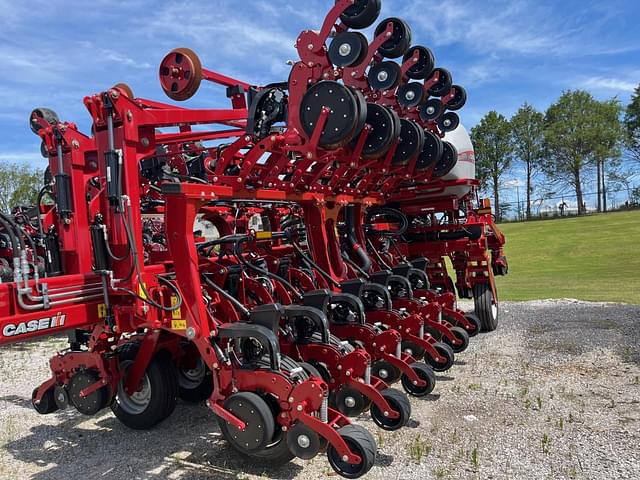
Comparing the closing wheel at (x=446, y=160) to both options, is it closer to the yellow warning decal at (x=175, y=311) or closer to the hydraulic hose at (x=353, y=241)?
the hydraulic hose at (x=353, y=241)

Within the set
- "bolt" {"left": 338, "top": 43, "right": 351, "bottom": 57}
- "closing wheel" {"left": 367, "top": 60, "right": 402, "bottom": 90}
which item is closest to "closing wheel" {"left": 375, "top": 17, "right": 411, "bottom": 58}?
"closing wheel" {"left": 367, "top": 60, "right": 402, "bottom": 90}

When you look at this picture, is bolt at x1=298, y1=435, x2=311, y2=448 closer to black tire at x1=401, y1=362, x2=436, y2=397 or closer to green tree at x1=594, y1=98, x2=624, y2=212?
black tire at x1=401, y1=362, x2=436, y2=397

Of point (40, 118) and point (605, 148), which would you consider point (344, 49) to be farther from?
point (605, 148)

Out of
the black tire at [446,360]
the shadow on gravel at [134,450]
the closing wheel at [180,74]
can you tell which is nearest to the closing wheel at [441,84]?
the black tire at [446,360]

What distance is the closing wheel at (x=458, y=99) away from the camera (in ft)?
23.5

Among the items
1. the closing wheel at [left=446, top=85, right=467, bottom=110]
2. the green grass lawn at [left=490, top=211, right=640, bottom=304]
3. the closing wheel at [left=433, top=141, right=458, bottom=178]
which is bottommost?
the green grass lawn at [left=490, top=211, right=640, bottom=304]

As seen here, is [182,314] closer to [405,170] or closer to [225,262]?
[225,262]

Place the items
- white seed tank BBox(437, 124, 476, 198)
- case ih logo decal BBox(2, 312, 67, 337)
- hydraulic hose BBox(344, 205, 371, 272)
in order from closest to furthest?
case ih logo decal BBox(2, 312, 67, 337), hydraulic hose BBox(344, 205, 371, 272), white seed tank BBox(437, 124, 476, 198)

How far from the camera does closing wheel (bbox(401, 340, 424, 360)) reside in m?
5.61

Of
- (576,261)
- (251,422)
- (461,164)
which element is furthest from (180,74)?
(576,261)

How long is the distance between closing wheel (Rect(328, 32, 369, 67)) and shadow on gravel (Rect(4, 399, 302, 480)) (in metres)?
3.19

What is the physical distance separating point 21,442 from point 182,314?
225cm

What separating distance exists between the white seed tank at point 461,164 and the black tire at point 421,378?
367 cm

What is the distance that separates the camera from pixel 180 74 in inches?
162
